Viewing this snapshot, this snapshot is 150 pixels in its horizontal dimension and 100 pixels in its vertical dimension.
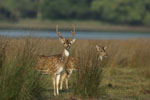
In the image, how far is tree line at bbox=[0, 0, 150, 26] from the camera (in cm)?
8306

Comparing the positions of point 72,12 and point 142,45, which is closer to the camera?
point 142,45

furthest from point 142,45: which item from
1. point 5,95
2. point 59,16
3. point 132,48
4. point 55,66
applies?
point 59,16

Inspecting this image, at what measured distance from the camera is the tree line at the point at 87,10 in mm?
83062

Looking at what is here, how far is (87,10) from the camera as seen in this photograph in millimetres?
87688

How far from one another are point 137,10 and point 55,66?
74860 mm

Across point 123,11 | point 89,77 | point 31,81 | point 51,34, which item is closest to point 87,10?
point 123,11

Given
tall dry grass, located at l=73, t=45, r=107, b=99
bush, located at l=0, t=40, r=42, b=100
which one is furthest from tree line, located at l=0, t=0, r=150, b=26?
bush, located at l=0, t=40, r=42, b=100

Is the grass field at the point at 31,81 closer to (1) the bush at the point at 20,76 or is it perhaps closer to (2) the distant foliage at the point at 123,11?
(1) the bush at the point at 20,76

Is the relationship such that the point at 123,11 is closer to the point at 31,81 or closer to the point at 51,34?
the point at 51,34

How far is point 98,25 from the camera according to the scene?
272ft

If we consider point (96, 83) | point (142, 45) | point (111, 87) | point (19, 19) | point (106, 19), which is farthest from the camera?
point (106, 19)

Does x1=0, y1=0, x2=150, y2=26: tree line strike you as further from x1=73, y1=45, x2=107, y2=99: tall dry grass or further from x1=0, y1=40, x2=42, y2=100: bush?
x1=0, y1=40, x2=42, y2=100: bush

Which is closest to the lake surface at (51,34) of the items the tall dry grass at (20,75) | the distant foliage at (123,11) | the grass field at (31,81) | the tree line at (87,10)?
the grass field at (31,81)

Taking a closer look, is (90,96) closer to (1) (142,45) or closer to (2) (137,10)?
(1) (142,45)
